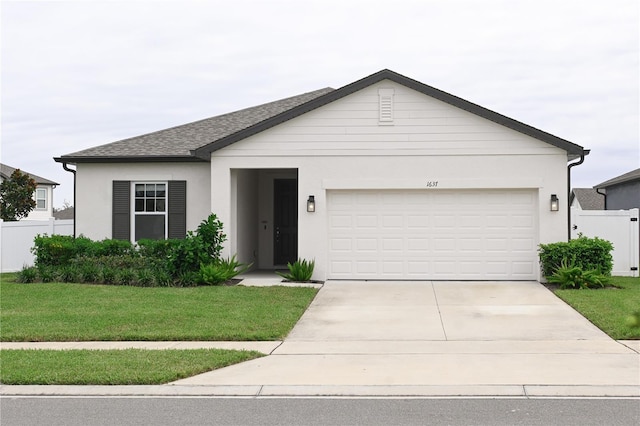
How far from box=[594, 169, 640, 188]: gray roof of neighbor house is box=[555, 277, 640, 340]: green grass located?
1156cm

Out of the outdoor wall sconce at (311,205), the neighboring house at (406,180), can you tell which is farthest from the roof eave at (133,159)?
the outdoor wall sconce at (311,205)

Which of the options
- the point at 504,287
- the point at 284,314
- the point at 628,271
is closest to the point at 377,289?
the point at 504,287

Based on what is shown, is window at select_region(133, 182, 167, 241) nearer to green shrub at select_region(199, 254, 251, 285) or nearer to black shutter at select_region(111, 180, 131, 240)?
black shutter at select_region(111, 180, 131, 240)

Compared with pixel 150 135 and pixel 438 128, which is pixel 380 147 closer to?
pixel 438 128

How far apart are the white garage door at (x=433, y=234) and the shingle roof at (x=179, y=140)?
457 cm

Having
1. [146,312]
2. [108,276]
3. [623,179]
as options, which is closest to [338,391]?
[146,312]

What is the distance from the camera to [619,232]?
777 inches

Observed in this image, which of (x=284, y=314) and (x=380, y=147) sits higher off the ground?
(x=380, y=147)

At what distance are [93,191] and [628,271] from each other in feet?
47.8

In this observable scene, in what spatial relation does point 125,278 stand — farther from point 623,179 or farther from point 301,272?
point 623,179

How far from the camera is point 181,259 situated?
17.5m

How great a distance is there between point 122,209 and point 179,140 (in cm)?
273

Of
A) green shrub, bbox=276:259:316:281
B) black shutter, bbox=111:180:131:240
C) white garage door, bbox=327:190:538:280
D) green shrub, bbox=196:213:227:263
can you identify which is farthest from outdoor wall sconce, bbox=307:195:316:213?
black shutter, bbox=111:180:131:240

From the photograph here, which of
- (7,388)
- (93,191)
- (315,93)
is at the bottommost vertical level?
(7,388)
